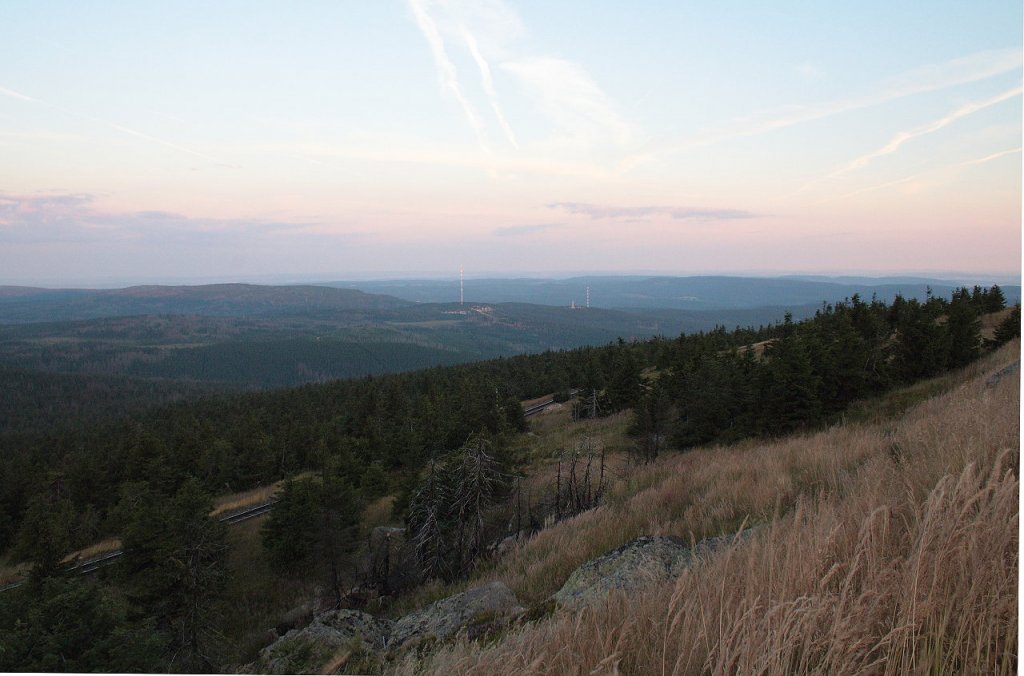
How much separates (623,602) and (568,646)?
71cm

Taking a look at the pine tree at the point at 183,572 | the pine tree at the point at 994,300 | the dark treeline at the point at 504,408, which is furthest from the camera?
the pine tree at the point at 994,300

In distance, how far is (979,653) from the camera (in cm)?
200

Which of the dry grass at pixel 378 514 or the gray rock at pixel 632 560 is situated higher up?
the gray rock at pixel 632 560

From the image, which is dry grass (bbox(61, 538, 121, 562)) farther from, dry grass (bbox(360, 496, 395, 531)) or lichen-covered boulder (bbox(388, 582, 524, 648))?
lichen-covered boulder (bbox(388, 582, 524, 648))

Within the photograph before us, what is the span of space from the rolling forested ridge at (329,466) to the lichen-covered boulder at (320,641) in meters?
3.76

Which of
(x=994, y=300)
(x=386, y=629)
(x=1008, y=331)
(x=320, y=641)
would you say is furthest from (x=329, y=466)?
(x=994, y=300)

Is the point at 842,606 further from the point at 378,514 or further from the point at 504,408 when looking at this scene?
the point at 504,408

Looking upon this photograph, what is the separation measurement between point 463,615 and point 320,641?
3.46 metres

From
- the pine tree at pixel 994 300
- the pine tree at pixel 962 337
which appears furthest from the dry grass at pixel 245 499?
the pine tree at pixel 994 300

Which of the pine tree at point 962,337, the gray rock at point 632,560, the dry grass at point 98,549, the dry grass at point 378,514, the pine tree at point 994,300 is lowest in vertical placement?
the dry grass at point 98,549

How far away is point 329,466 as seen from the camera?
84.5 ft


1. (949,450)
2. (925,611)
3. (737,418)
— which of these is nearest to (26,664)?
(925,611)

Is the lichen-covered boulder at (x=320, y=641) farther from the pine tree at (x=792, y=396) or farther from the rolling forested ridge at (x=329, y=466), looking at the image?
the pine tree at (x=792, y=396)

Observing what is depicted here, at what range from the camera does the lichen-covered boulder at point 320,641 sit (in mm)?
6762
